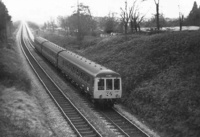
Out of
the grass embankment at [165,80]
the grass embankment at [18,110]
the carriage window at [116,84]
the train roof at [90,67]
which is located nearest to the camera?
the grass embankment at [18,110]

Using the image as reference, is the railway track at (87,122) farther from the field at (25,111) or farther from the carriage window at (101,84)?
the carriage window at (101,84)

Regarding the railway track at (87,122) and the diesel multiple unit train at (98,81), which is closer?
the railway track at (87,122)

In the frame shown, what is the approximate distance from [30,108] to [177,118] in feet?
33.2

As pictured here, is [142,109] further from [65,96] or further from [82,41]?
[82,41]

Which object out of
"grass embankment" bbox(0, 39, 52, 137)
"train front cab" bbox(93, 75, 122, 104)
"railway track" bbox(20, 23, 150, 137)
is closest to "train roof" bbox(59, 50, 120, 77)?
"train front cab" bbox(93, 75, 122, 104)

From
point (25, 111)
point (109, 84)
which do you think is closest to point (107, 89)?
point (109, 84)

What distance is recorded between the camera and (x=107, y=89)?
20469 mm

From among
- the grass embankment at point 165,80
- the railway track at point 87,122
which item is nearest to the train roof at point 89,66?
the railway track at point 87,122

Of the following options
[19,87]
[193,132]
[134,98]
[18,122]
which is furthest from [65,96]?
[193,132]

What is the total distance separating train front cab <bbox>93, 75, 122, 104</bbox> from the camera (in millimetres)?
20312

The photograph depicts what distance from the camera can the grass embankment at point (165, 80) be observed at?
1705cm

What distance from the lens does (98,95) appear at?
20.3m

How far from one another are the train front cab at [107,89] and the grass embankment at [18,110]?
4251 mm

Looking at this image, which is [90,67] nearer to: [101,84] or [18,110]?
[101,84]
